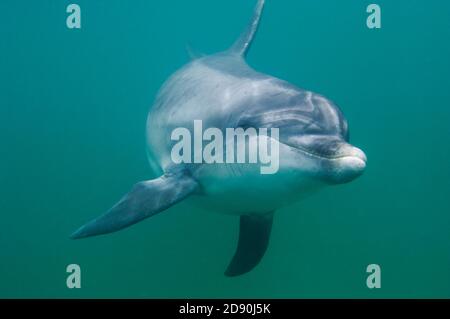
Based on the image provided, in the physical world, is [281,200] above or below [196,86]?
below

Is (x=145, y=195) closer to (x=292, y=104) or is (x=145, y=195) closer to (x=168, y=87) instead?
(x=292, y=104)

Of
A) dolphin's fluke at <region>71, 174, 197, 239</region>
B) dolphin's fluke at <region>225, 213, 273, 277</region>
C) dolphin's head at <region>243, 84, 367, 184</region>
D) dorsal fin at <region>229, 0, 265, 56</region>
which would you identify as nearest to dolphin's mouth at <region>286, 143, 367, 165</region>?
dolphin's head at <region>243, 84, 367, 184</region>

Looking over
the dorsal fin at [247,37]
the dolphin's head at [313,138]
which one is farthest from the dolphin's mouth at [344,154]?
the dorsal fin at [247,37]

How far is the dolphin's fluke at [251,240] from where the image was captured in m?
7.36

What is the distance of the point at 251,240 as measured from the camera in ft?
25.0

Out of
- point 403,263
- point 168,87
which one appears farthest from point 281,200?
point 403,263

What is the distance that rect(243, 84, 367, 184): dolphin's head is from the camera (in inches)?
160

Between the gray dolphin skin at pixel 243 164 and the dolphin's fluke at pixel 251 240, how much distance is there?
0.6 inches

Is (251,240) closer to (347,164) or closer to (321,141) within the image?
(321,141)

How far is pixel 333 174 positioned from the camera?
411cm

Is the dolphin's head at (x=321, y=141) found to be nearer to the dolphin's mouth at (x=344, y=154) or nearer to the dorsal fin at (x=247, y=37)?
the dolphin's mouth at (x=344, y=154)

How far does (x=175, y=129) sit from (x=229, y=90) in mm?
1204
